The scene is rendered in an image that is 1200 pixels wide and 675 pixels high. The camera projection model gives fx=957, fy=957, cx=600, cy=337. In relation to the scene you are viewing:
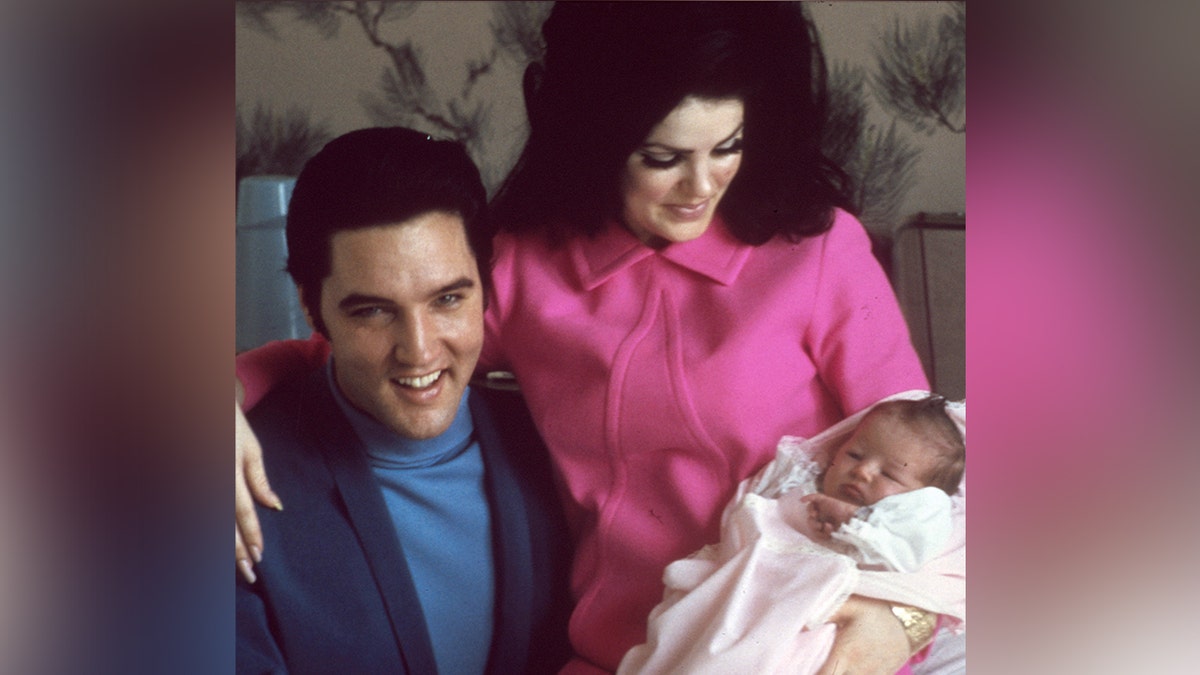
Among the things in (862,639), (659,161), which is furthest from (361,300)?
(862,639)

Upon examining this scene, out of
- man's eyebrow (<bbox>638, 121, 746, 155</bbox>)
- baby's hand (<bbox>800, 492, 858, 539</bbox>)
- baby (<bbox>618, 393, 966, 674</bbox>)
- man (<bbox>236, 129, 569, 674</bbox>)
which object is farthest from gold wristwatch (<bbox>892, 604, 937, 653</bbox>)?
man's eyebrow (<bbox>638, 121, 746, 155</bbox>)

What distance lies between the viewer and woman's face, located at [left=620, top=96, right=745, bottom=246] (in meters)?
1.30

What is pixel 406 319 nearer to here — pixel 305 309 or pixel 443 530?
pixel 305 309

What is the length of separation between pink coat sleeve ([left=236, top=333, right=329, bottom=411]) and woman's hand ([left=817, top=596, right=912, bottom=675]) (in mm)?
814

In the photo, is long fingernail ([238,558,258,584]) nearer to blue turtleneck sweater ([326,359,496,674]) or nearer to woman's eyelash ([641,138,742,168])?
blue turtleneck sweater ([326,359,496,674])

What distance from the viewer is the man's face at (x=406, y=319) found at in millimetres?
1306

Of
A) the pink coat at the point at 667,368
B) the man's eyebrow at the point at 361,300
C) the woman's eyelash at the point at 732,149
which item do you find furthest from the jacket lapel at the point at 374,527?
the woman's eyelash at the point at 732,149

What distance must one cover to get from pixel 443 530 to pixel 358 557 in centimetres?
12

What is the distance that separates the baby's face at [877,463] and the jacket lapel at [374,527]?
592 millimetres

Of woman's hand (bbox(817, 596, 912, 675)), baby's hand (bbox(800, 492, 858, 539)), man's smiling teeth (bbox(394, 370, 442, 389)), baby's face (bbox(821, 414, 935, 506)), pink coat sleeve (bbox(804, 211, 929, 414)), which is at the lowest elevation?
woman's hand (bbox(817, 596, 912, 675))

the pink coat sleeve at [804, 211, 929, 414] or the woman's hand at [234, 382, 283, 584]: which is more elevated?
the pink coat sleeve at [804, 211, 929, 414]

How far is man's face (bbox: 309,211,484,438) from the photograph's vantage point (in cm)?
131

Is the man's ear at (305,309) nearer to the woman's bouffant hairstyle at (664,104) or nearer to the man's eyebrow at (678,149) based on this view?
the woman's bouffant hairstyle at (664,104)
